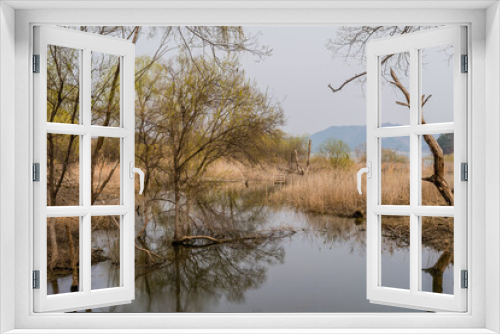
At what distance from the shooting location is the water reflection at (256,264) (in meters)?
4.74

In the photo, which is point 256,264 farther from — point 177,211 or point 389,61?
point 389,61

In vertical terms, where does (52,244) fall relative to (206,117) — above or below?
below

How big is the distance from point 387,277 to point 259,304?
1.40 metres

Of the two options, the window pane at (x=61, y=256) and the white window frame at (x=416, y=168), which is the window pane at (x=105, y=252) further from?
the white window frame at (x=416, y=168)

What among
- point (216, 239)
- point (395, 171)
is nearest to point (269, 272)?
point (216, 239)

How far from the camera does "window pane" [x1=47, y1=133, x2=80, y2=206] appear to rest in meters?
4.09

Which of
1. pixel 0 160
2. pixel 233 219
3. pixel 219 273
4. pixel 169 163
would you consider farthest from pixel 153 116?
pixel 0 160

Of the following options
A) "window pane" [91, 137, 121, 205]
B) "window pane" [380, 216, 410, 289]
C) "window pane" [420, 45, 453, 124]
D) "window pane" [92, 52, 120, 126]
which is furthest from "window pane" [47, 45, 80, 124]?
"window pane" [380, 216, 410, 289]

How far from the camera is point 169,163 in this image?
194 inches

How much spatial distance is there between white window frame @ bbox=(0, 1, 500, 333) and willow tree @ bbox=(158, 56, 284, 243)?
2429 millimetres

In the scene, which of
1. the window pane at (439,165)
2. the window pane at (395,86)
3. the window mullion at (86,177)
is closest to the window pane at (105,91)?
the window mullion at (86,177)

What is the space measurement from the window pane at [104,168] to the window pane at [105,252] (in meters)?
0.24

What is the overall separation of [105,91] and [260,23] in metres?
2.33

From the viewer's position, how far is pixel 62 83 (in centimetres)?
385
